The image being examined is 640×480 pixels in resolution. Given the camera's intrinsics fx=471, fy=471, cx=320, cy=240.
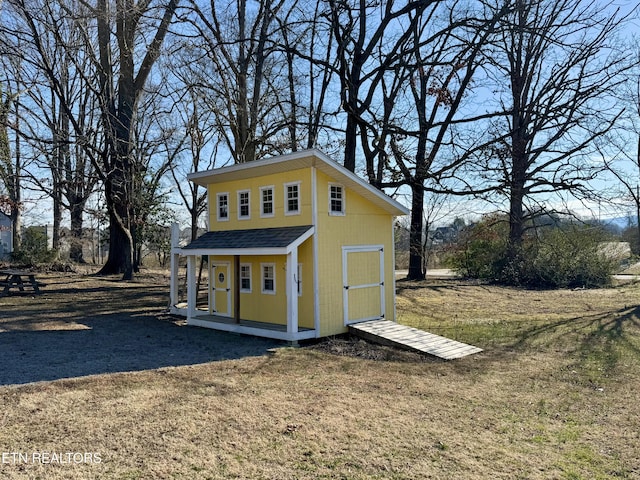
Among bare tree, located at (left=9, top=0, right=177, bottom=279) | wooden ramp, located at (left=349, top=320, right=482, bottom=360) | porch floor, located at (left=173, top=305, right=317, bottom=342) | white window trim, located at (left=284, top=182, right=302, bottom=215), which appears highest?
bare tree, located at (left=9, top=0, right=177, bottom=279)

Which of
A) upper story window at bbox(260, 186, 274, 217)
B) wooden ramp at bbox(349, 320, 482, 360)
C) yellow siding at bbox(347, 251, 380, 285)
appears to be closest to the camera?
wooden ramp at bbox(349, 320, 482, 360)

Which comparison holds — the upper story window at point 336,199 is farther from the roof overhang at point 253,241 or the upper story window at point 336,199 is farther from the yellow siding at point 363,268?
the yellow siding at point 363,268

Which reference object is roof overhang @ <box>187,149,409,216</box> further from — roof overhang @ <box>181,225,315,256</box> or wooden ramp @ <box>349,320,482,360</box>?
wooden ramp @ <box>349,320,482,360</box>

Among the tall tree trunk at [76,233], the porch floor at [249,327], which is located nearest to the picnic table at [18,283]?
the porch floor at [249,327]

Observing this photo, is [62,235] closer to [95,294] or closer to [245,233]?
[95,294]

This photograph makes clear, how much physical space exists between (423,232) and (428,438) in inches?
921

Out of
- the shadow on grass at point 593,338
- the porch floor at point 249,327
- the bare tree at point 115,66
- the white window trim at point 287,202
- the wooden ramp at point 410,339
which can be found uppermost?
the bare tree at point 115,66

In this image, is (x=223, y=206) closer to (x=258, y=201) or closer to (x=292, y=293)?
(x=258, y=201)

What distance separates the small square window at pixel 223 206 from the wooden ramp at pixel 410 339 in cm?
493

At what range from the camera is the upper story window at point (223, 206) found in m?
13.5

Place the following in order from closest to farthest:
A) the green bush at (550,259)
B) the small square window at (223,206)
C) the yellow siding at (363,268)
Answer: the yellow siding at (363,268) < the small square window at (223,206) < the green bush at (550,259)

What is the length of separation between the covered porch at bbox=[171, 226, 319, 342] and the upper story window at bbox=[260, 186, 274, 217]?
19.0 inches

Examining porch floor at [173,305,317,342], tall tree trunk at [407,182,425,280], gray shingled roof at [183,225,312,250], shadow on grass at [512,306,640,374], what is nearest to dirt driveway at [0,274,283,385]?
porch floor at [173,305,317,342]

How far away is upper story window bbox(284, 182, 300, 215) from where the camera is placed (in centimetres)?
1145
